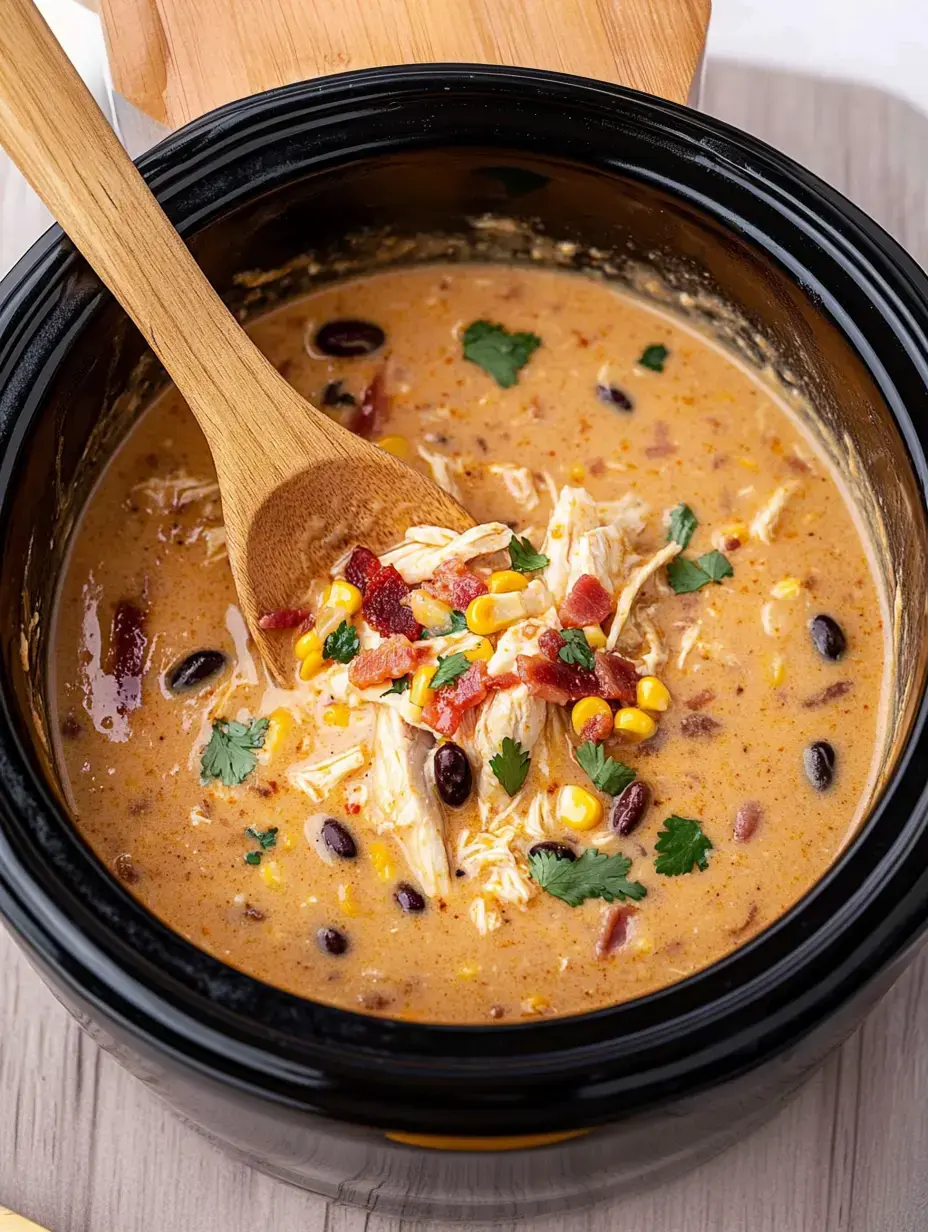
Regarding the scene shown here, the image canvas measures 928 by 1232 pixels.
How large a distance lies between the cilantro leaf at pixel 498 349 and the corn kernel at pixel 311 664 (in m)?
0.84

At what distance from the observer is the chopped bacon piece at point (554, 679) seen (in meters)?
2.92

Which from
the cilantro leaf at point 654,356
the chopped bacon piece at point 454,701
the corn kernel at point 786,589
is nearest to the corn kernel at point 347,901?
the chopped bacon piece at point 454,701

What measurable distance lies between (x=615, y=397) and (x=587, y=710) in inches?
34.2

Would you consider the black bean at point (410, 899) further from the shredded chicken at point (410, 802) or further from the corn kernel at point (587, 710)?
the corn kernel at point (587, 710)

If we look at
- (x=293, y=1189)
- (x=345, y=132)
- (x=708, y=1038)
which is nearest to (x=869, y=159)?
(x=345, y=132)

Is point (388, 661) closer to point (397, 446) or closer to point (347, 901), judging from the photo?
point (347, 901)

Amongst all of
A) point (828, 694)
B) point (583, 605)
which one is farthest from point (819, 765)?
point (583, 605)

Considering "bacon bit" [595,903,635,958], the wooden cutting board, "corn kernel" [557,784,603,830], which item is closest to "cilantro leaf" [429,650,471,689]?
"corn kernel" [557,784,603,830]

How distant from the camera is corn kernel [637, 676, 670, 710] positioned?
299 centimetres

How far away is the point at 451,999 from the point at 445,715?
1.82 feet

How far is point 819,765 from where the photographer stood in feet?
9.91

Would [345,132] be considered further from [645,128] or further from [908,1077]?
[908,1077]

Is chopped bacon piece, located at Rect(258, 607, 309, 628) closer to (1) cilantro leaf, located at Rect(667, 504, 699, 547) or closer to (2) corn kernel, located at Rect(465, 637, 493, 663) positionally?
(2) corn kernel, located at Rect(465, 637, 493, 663)

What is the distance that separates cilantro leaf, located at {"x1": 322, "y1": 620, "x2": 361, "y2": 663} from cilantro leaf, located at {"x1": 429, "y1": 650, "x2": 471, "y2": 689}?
0.22m
